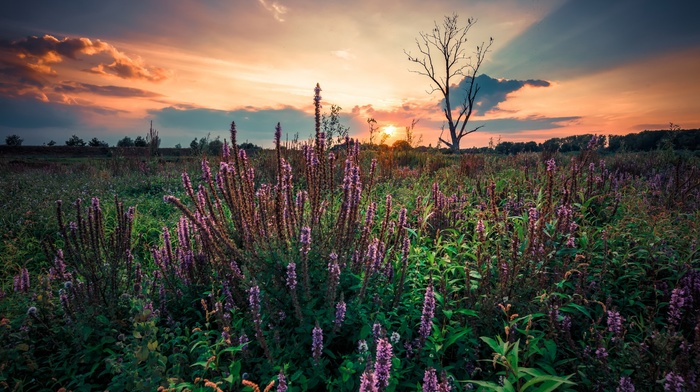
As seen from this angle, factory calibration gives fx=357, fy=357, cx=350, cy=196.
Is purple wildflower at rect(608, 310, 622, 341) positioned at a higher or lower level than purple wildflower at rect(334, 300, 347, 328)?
lower

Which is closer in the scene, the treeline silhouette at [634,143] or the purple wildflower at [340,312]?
the purple wildflower at [340,312]

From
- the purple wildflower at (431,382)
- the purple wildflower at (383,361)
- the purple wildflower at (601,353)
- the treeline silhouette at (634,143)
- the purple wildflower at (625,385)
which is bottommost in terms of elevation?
the purple wildflower at (625,385)

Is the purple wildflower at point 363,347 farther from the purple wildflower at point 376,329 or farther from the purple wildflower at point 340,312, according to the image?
the purple wildflower at point 340,312

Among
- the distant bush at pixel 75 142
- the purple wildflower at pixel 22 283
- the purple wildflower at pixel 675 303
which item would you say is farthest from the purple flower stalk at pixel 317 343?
the distant bush at pixel 75 142

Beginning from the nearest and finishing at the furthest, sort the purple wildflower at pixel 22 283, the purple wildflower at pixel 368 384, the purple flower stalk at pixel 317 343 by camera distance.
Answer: the purple wildflower at pixel 368 384, the purple flower stalk at pixel 317 343, the purple wildflower at pixel 22 283

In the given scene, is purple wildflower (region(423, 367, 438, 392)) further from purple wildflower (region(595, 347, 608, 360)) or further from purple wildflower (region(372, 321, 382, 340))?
purple wildflower (region(595, 347, 608, 360))

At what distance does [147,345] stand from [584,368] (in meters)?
2.77

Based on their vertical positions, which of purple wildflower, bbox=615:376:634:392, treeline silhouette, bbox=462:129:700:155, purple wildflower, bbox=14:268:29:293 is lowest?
purple wildflower, bbox=14:268:29:293

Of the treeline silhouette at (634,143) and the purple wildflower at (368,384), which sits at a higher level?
the treeline silhouette at (634,143)

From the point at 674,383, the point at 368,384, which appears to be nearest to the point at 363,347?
the point at 368,384

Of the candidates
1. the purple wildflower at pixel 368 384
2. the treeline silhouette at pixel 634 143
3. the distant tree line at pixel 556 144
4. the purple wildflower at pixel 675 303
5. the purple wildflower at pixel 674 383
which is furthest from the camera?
the treeline silhouette at pixel 634 143

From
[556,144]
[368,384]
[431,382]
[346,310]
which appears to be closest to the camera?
[368,384]

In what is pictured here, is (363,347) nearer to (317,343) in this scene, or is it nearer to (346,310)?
(317,343)

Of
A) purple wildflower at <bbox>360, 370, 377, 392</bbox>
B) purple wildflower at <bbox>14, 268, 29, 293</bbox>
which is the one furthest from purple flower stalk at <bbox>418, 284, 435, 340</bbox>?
purple wildflower at <bbox>14, 268, 29, 293</bbox>
